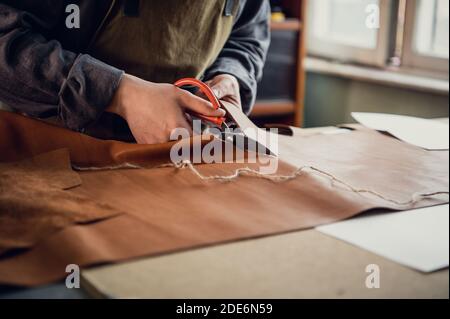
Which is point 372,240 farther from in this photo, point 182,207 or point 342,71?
point 342,71

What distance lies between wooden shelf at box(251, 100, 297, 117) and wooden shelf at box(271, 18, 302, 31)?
0.30 m

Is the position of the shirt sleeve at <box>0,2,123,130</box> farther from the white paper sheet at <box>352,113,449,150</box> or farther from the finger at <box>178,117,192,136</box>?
the white paper sheet at <box>352,113,449,150</box>

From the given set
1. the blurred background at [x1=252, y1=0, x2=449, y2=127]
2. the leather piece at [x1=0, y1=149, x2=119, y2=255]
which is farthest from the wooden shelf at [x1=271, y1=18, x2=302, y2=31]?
the leather piece at [x1=0, y1=149, x2=119, y2=255]

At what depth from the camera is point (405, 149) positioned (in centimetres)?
117

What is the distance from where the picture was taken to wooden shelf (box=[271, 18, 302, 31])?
101 inches

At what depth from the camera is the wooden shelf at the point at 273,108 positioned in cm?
266

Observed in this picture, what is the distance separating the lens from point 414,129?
131cm

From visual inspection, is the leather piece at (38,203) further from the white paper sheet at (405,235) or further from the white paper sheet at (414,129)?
the white paper sheet at (414,129)

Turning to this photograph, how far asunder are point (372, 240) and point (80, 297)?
0.33 meters

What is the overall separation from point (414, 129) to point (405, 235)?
581mm

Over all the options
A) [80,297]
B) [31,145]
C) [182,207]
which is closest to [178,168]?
[182,207]

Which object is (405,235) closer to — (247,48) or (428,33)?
(247,48)

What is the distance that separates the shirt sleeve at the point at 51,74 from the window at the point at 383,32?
57.9 inches

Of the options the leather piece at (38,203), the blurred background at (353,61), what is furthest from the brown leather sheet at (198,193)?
the blurred background at (353,61)
